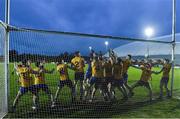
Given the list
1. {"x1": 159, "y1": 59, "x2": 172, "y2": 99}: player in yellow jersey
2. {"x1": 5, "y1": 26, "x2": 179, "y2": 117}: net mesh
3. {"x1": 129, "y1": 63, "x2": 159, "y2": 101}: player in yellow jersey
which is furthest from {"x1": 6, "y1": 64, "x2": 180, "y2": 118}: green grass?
{"x1": 159, "y1": 59, "x2": 172, "y2": 99}: player in yellow jersey

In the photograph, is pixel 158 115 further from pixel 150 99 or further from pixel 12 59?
pixel 12 59

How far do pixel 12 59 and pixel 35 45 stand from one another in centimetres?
69

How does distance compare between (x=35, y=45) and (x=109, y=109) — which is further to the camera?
(x=109, y=109)

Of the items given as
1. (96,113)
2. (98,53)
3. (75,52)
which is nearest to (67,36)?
(75,52)

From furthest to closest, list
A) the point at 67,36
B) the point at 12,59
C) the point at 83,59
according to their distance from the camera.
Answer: the point at 83,59, the point at 67,36, the point at 12,59

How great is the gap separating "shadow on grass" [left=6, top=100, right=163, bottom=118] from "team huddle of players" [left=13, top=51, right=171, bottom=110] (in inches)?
8.4

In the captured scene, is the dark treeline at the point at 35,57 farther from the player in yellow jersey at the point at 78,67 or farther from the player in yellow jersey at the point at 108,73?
the player in yellow jersey at the point at 108,73

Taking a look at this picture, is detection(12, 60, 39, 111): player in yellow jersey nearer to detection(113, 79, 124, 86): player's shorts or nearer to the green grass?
the green grass

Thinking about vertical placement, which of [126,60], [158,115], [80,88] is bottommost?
[158,115]

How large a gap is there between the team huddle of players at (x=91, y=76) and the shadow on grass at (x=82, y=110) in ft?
0.70

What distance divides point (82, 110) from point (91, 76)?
4.34 feet

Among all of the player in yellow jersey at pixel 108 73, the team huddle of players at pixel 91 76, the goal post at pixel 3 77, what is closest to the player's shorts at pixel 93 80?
the team huddle of players at pixel 91 76

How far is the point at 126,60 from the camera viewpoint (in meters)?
13.2

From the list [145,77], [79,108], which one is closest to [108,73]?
[79,108]
